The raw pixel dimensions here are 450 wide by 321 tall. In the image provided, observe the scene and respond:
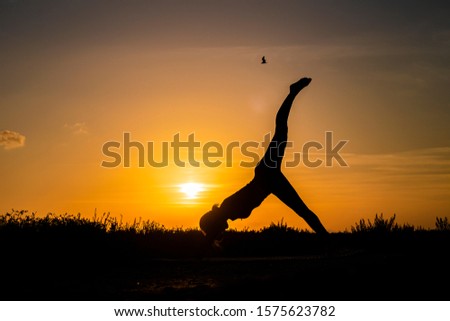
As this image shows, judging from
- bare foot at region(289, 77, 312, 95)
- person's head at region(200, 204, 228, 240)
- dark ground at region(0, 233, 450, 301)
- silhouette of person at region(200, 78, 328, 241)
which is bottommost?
dark ground at region(0, 233, 450, 301)

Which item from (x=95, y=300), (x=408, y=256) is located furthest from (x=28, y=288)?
(x=408, y=256)

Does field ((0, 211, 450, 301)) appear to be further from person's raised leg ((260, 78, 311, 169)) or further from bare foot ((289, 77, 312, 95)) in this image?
bare foot ((289, 77, 312, 95))

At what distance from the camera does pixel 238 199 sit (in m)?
16.9

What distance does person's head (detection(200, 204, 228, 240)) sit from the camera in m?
17.3

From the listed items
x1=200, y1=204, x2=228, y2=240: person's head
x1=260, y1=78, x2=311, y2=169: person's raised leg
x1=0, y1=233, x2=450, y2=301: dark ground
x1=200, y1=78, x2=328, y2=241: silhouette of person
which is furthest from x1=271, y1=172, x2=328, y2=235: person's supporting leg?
x1=200, y1=204, x2=228, y2=240: person's head

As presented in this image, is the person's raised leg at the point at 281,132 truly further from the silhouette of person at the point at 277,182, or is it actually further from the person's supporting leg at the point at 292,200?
the person's supporting leg at the point at 292,200

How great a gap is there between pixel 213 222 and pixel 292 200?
2332 mm

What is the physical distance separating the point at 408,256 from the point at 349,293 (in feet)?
10.4

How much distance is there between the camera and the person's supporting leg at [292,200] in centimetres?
1644

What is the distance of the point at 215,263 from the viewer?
16250 mm

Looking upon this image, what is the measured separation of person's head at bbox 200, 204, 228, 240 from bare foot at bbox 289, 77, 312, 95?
3.81 metres

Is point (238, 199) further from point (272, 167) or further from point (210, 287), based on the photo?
point (210, 287)

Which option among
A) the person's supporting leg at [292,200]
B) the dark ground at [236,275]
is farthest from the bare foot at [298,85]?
the dark ground at [236,275]

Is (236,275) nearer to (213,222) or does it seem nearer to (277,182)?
(277,182)
